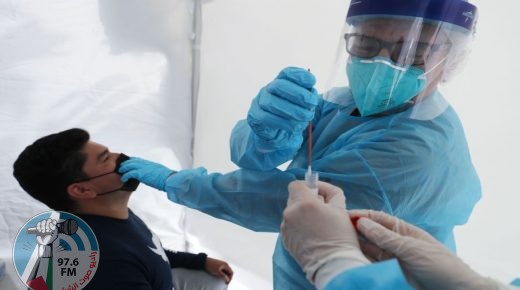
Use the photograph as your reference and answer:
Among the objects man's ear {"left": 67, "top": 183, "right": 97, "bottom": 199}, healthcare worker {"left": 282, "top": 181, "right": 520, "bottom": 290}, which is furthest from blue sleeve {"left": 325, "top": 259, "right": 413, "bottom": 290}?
man's ear {"left": 67, "top": 183, "right": 97, "bottom": 199}

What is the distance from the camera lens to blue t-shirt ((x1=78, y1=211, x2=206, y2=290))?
930 mm

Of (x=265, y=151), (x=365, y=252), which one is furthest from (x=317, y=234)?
(x=265, y=151)

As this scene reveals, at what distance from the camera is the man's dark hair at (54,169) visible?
1.01 metres

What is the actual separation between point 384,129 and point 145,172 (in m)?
0.69

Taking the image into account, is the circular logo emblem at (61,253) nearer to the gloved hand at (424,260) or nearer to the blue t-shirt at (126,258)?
the blue t-shirt at (126,258)

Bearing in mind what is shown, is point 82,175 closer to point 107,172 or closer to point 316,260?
point 107,172

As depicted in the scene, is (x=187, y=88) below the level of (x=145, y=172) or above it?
above

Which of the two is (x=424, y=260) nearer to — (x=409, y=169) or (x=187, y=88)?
(x=409, y=169)

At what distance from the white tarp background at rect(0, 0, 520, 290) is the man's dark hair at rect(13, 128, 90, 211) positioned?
0.40m

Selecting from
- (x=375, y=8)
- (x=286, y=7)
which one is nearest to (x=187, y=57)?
(x=286, y=7)

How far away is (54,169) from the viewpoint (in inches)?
39.5

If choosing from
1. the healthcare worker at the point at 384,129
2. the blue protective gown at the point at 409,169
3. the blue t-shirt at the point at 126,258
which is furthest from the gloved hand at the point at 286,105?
the blue t-shirt at the point at 126,258

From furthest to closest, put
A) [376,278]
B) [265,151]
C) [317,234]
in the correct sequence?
[265,151]
[317,234]
[376,278]

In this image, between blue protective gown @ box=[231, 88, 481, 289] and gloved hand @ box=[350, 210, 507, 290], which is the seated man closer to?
blue protective gown @ box=[231, 88, 481, 289]
